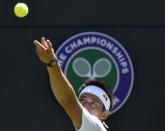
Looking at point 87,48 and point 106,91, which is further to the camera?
point 87,48

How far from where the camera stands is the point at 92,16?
5.72 meters

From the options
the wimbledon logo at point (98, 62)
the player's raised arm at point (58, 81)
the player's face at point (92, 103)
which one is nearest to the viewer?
the player's raised arm at point (58, 81)

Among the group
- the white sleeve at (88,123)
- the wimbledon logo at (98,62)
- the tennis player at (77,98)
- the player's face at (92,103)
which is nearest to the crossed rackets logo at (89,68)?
the wimbledon logo at (98,62)

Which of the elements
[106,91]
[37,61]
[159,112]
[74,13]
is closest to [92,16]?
[74,13]

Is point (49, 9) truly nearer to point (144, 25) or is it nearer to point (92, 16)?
point (92, 16)

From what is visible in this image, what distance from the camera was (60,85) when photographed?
9.67ft

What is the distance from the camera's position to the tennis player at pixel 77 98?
2.90 metres

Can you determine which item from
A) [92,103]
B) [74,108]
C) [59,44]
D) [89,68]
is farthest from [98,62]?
[74,108]

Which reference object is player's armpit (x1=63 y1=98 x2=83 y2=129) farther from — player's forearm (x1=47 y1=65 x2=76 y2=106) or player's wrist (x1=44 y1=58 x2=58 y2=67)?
player's wrist (x1=44 y1=58 x2=58 y2=67)

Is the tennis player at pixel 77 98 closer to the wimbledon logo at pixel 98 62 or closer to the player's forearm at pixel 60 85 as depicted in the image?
the player's forearm at pixel 60 85

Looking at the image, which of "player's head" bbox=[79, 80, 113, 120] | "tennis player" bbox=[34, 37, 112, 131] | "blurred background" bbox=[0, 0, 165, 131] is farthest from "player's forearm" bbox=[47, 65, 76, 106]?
"blurred background" bbox=[0, 0, 165, 131]

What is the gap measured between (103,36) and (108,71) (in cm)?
29

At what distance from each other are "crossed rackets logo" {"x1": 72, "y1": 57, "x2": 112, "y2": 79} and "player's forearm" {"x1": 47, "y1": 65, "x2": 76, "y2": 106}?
Result: 273 cm

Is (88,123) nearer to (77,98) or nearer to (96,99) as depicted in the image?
(77,98)
